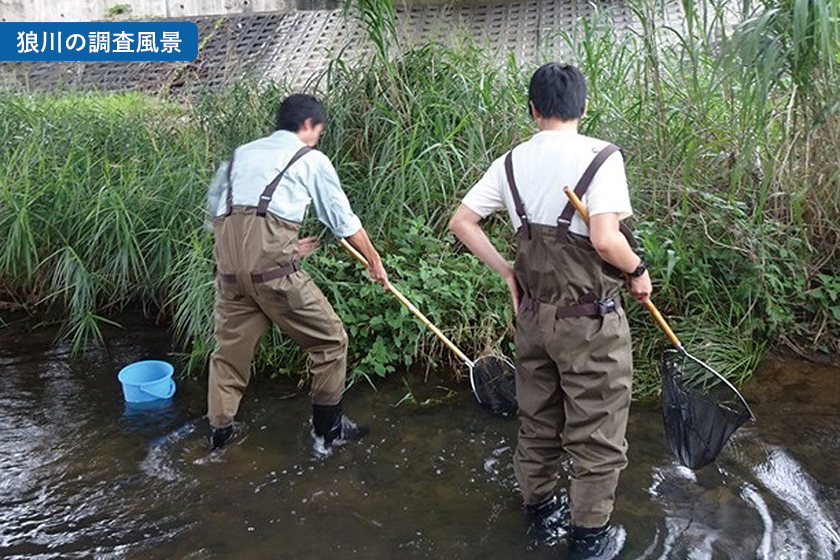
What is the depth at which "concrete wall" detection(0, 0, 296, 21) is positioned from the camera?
1266 centimetres

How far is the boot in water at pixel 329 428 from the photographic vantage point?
427 centimetres

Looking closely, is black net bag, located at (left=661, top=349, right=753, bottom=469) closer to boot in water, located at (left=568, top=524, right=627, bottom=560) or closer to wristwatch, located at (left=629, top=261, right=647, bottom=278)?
boot in water, located at (left=568, top=524, right=627, bottom=560)

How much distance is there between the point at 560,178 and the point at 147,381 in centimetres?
314

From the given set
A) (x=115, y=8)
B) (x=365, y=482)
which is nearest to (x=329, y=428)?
(x=365, y=482)

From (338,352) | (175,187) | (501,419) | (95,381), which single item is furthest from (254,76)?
(501,419)

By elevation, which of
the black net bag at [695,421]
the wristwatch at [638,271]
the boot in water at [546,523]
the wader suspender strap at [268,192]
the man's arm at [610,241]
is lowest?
the boot in water at [546,523]

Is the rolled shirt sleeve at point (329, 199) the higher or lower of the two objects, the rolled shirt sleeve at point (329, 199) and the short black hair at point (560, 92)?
the lower

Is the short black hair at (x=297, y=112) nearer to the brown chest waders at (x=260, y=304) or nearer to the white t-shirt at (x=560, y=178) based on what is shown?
the brown chest waders at (x=260, y=304)

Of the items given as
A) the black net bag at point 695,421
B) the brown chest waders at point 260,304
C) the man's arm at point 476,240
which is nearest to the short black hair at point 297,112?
the brown chest waders at point 260,304

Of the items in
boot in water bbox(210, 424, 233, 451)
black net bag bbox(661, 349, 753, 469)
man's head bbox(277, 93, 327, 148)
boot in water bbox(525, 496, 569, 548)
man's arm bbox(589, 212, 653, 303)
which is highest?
man's head bbox(277, 93, 327, 148)

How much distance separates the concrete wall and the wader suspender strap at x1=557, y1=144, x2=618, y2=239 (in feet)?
35.7

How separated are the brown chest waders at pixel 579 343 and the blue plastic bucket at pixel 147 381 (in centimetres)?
248

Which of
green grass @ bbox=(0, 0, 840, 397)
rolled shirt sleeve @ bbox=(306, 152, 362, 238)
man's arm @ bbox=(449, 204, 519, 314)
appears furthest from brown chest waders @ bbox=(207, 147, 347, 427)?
man's arm @ bbox=(449, 204, 519, 314)

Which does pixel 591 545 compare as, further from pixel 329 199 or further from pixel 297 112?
pixel 297 112
